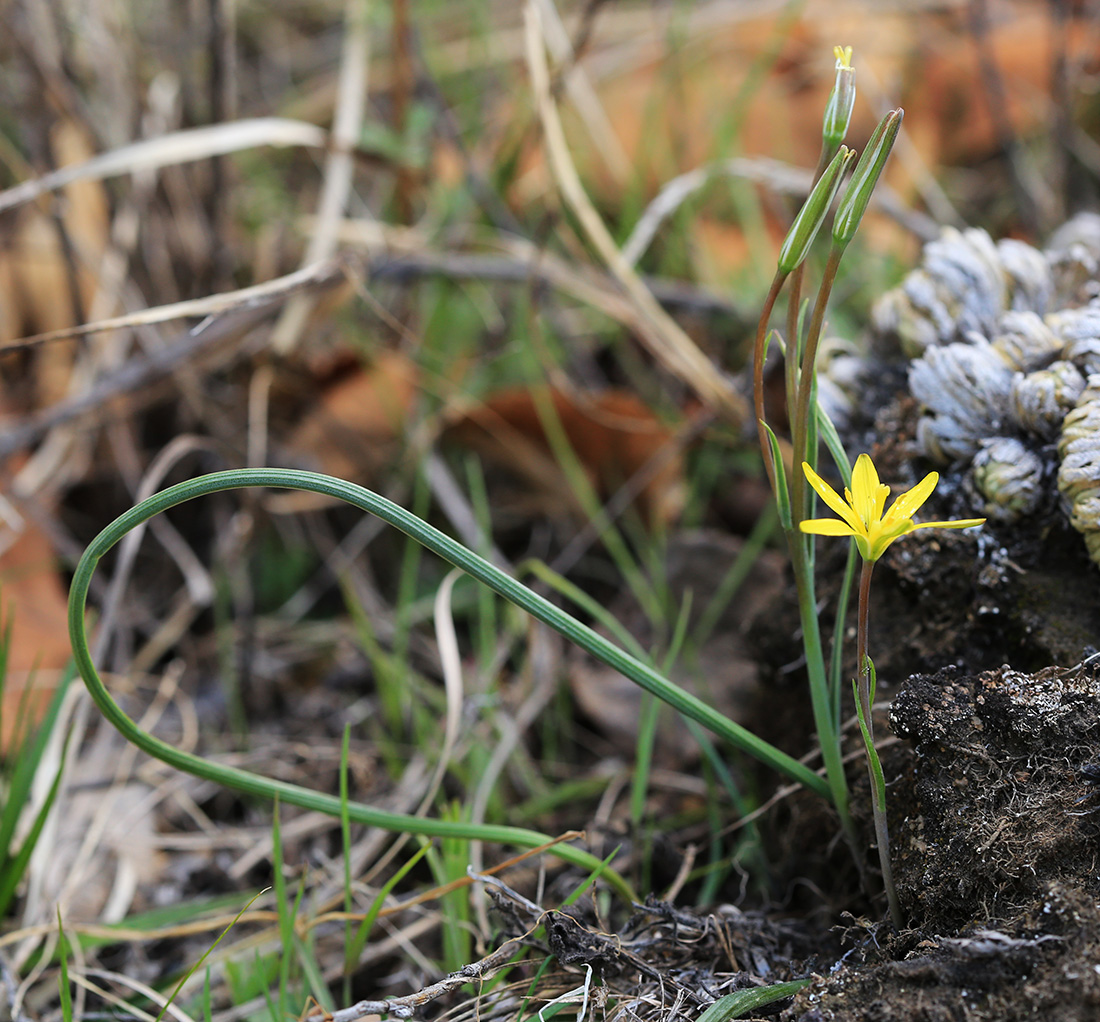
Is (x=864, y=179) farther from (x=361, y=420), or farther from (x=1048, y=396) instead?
(x=361, y=420)

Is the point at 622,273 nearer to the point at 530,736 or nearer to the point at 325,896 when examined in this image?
the point at 530,736

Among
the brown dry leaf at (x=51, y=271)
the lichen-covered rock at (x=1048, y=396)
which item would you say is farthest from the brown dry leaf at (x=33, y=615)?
the lichen-covered rock at (x=1048, y=396)

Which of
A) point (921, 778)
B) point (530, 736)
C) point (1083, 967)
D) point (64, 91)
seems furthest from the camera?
point (64, 91)

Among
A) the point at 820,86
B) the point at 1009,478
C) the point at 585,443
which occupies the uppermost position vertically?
the point at 820,86

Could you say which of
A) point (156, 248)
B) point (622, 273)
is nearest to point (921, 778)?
point (622, 273)

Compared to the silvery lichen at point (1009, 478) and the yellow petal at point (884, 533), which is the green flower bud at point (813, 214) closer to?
the yellow petal at point (884, 533)

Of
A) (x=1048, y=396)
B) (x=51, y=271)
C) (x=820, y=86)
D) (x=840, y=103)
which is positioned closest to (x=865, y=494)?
(x=840, y=103)
